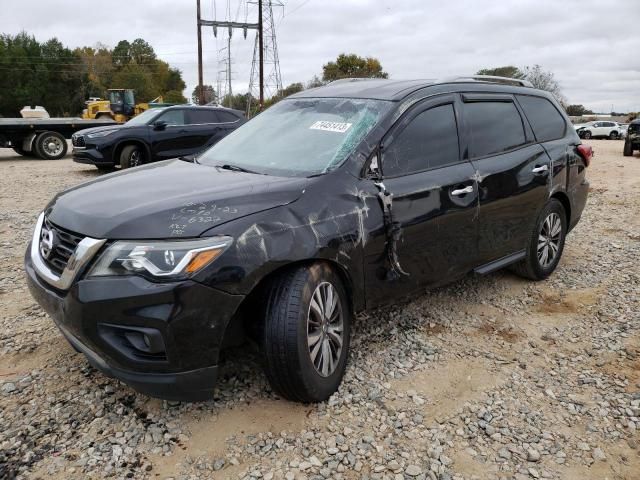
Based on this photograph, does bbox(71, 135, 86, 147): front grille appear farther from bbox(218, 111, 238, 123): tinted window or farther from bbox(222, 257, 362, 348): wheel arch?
bbox(222, 257, 362, 348): wheel arch

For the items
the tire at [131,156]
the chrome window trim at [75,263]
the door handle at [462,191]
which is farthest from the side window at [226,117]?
the chrome window trim at [75,263]

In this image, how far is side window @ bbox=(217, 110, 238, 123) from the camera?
40.0 ft

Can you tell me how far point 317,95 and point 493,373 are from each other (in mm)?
2227

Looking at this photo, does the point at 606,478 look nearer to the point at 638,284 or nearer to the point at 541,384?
the point at 541,384

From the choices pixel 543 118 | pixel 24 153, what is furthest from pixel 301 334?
pixel 24 153

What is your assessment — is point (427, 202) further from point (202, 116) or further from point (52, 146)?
point (52, 146)

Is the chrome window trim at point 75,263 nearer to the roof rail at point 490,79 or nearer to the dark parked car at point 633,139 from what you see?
the roof rail at point 490,79

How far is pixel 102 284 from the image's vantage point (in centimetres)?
227

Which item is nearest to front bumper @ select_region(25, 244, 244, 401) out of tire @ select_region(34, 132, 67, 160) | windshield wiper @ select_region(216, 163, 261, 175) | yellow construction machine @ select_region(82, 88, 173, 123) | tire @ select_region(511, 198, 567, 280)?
windshield wiper @ select_region(216, 163, 261, 175)

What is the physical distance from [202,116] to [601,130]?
3154cm

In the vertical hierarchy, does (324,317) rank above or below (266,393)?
above

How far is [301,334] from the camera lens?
8.26 feet

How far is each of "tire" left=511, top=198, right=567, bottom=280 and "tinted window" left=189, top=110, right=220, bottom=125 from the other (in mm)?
8934

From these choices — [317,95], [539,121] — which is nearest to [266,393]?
[317,95]
